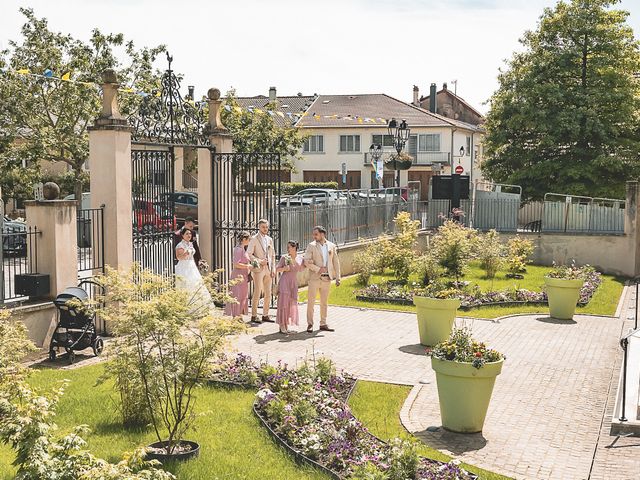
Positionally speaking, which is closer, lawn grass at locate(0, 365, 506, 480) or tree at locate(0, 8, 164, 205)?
lawn grass at locate(0, 365, 506, 480)

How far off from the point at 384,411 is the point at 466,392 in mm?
1301

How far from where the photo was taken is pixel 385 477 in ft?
22.7

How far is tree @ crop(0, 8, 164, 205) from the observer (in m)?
32.1

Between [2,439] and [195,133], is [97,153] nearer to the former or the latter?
[195,133]

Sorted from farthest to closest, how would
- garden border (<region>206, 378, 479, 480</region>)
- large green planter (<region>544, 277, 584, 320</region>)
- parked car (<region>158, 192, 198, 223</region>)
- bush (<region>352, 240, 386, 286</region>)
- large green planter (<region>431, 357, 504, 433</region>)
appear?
parked car (<region>158, 192, 198, 223</region>) < bush (<region>352, 240, 386, 286</region>) < large green planter (<region>544, 277, 584, 320</region>) < large green planter (<region>431, 357, 504, 433</region>) < garden border (<region>206, 378, 479, 480</region>)

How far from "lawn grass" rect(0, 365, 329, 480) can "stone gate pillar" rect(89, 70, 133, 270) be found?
140 inches

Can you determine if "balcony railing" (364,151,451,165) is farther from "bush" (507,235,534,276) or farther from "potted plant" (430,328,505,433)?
"potted plant" (430,328,505,433)

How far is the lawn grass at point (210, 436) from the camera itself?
25.4 feet

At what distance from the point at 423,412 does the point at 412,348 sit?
3.96 metres

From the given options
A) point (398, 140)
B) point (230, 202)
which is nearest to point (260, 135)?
point (398, 140)

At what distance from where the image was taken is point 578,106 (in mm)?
34438

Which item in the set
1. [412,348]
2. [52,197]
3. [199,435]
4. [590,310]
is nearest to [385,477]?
[199,435]

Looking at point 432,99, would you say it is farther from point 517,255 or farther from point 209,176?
point 209,176

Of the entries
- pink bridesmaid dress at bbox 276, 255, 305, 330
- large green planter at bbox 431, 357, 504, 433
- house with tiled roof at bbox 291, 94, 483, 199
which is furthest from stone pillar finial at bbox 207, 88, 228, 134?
house with tiled roof at bbox 291, 94, 483, 199
